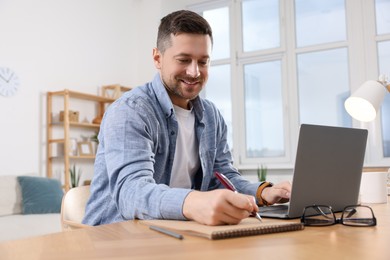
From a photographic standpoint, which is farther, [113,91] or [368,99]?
[113,91]

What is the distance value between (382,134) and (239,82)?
6.06ft

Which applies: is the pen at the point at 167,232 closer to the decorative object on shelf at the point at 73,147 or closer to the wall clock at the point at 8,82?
the wall clock at the point at 8,82

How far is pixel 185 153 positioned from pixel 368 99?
686 mm

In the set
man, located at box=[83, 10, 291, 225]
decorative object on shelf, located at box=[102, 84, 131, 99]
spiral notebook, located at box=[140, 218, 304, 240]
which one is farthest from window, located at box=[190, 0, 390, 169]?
spiral notebook, located at box=[140, 218, 304, 240]

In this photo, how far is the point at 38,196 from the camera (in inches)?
155

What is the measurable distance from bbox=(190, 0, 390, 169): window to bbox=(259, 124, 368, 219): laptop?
394cm

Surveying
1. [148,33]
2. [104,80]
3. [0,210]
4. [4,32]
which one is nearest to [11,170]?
[0,210]

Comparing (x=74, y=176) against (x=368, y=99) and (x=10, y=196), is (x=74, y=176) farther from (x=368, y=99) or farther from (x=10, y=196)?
(x=368, y=99)

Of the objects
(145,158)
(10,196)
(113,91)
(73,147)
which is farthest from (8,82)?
(145,158)

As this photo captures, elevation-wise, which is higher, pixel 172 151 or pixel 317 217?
pixel 172 151

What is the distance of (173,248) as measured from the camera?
0.66 metres

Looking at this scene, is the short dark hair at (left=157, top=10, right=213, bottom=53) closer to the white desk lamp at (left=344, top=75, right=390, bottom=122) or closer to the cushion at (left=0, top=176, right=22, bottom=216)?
the white desk lamp at (left=344, top=75, right=390, bottom=122)

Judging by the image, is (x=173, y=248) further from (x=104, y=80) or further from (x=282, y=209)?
(x=104, y=80)

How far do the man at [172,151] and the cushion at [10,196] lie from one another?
2856 millimetres
